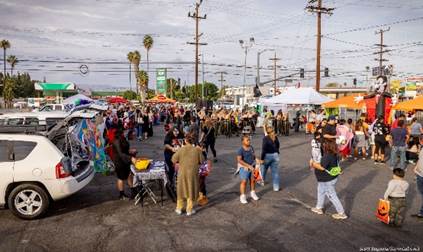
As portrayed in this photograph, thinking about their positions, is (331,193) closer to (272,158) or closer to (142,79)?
(272,158)

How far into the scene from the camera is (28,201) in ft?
21.0

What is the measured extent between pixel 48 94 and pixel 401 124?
54.3m

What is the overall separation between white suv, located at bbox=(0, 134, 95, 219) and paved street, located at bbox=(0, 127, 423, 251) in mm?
335

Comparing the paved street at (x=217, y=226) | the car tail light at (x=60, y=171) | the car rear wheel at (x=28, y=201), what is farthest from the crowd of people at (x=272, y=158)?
the car rear wheel at (x=28, y=201)

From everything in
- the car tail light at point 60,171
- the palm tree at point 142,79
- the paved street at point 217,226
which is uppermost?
the palm tree at point 142,79

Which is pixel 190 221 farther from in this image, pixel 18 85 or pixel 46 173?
pixel 18 85

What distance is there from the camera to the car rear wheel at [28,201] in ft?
20.7

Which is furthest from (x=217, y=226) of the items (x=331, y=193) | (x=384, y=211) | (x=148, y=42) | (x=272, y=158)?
(x=148, y=42)

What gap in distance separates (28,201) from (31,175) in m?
0.50

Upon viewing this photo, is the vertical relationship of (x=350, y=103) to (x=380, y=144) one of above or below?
above

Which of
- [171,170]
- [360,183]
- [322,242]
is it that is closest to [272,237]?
[322,242]

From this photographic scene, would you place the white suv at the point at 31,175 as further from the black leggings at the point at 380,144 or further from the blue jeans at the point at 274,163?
the black leggings at the point at 380,144

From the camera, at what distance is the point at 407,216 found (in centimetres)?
670

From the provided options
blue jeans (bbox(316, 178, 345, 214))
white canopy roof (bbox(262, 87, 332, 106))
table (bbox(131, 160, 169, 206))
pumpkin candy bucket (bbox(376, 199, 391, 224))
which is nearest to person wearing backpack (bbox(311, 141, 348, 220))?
blue jeans (bbox(316, 178, 345, 214))
